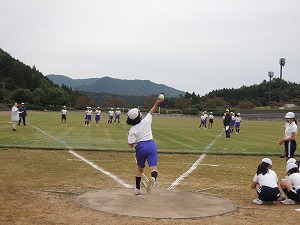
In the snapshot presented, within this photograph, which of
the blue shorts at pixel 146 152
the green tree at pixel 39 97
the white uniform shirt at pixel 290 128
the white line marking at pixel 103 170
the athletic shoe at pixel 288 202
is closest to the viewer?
the blue shorts at pixel 146 152

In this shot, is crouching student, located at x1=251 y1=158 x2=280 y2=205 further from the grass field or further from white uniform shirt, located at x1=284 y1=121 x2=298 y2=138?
white uniform shirt, located at x1=284 y1=121 x2=298 y2=138

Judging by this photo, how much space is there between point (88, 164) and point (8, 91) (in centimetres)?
14001

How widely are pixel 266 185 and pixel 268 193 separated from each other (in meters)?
0.18

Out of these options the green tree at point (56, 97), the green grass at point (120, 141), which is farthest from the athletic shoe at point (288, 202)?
the green tree at point (56, 97)

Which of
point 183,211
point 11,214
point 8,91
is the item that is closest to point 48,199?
point 11,214

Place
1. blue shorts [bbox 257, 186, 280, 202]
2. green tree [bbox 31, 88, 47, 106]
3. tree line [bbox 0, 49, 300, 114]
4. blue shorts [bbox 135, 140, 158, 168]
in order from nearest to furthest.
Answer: blue shorts [bbox 257, 186, 280, 202] < blue shorts [bbox 135, 140, 158, 168] < tree line [bbox 0, 49, 300, 114] < green tree [bbox 31, 88, 47, 106]

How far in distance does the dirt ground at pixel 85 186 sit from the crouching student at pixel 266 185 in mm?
236

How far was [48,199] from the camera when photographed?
8.58 meters

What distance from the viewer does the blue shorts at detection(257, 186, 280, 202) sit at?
347 inches

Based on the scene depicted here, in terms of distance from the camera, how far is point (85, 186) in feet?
33.3

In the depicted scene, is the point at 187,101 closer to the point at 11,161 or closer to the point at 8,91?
the point at 8,91

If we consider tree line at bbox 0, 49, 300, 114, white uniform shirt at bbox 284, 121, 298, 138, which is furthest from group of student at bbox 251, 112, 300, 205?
tree line at bbox 0, 49, 300, 114

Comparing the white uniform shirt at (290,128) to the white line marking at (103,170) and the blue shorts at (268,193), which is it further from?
the white line marking at (103,170)

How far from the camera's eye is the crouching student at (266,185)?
347 inches
